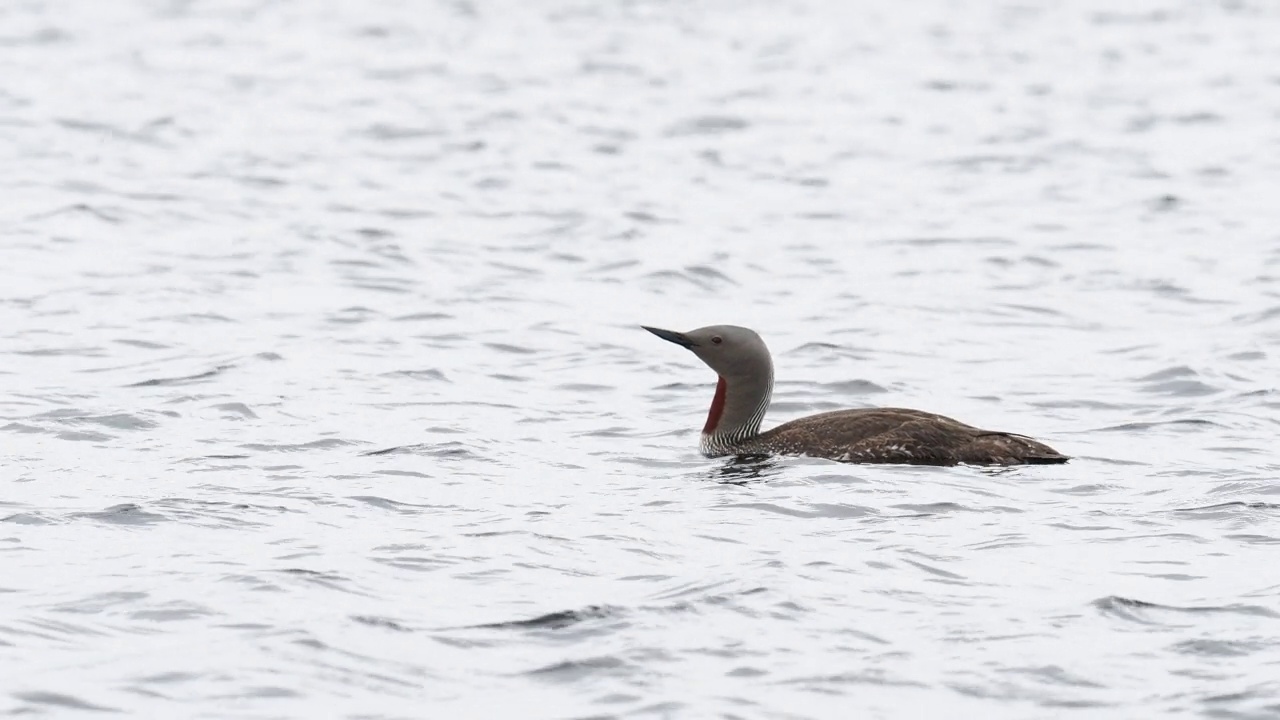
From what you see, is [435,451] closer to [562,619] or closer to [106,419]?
[106,419]

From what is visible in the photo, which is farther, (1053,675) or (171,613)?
(171,613)

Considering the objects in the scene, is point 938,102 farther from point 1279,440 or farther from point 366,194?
point 1279,440

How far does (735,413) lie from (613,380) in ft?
8.74

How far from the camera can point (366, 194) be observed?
24.5m

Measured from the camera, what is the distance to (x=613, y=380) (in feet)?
52.0

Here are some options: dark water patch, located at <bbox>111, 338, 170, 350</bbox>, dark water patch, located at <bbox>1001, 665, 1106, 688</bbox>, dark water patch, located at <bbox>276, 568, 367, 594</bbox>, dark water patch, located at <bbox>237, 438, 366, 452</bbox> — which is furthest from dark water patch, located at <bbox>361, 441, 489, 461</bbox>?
dark water patch, located at <bbox>1001, 665, 1106, 688</bbox>

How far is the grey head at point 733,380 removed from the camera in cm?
1329

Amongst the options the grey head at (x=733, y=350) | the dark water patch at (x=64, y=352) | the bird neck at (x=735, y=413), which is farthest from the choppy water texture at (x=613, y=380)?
the grey head at (x=733, y=350)

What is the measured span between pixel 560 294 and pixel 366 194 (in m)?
5.86

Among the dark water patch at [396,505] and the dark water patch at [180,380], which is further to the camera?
the dark water patch at [180,380]

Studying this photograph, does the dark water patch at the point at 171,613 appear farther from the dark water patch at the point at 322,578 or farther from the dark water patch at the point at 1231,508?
the dark water patch at the point at 1231,508

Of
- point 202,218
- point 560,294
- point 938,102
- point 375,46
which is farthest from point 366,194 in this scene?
point 375,46

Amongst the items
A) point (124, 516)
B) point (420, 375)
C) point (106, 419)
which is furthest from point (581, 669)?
point (420, 375)

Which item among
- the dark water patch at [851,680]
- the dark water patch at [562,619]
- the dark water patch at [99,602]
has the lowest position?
the dark water patch at [99,602]
